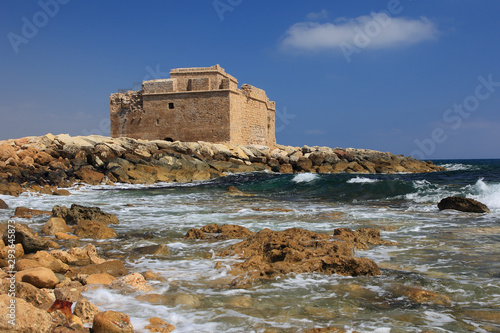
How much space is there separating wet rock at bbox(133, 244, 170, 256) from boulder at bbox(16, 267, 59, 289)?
1472mm

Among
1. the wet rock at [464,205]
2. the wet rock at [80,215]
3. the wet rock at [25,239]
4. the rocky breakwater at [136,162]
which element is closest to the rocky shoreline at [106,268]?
the wet rock at [25,239]

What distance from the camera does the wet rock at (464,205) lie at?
8016 millimetres

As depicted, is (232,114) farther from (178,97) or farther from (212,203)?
(212,203)

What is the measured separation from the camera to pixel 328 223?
698cm

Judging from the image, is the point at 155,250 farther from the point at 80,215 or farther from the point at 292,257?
the point at 80,215

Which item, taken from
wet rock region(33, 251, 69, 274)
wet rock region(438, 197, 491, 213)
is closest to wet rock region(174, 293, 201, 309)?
wet rock region(33, 251, 69, 274)

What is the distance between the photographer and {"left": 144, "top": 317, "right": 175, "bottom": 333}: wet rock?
104 inches

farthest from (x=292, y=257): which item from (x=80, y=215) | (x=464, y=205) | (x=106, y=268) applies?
(x=464, y=205)

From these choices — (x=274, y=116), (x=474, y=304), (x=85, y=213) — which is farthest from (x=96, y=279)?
(x=274, y=116)

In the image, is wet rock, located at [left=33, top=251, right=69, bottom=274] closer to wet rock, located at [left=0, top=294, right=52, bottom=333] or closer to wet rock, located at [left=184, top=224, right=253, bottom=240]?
wet rock, located at [left=0, top=294, right=52, bottom=333]

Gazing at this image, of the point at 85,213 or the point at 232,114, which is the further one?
the point at 232,114

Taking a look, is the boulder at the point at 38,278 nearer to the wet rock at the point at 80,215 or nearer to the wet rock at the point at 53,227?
the wet rock at the point at 53,227

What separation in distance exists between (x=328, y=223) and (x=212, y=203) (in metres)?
3.98

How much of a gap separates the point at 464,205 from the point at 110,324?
7.62m
